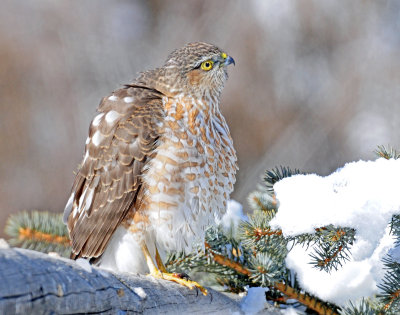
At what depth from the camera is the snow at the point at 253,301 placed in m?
2.07

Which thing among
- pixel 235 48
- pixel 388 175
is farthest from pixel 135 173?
pixel 235 48

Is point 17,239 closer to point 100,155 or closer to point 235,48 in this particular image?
point 100,155

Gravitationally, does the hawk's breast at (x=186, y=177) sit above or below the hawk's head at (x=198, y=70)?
below

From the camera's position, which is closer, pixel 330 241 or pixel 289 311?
pixel 330 241

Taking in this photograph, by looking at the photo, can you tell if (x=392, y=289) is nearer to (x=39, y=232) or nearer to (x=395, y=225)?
(x=395, y=225)

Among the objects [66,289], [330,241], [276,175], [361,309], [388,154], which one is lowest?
[66,289]

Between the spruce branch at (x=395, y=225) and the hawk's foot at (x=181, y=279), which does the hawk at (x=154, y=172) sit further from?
the spruce branch at (x=395, y=225)

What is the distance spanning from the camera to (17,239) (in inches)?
98.0

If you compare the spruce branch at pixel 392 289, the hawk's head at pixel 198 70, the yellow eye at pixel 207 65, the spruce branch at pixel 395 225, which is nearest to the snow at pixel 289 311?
the spruce branch at pixel 392 289

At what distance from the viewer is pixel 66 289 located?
133cm

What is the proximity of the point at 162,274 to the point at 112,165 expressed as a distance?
444 mm

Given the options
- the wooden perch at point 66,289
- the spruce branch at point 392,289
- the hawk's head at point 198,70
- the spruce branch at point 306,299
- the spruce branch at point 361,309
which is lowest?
the wooden perch at point 66,289

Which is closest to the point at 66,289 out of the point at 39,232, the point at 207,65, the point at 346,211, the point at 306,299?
the point at 346,211

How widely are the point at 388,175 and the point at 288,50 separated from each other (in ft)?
14.8
